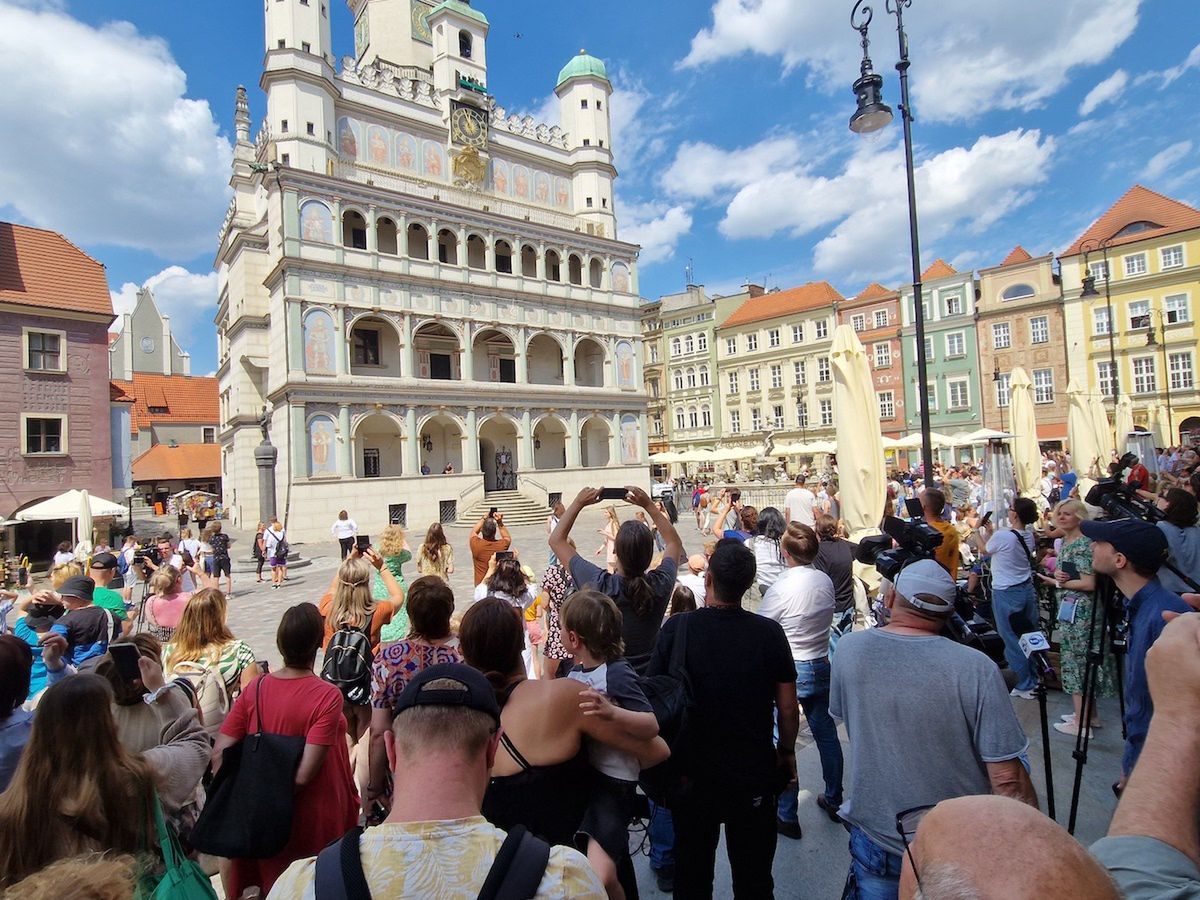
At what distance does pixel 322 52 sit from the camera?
29.0 meters

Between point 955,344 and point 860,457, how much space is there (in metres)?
43.4

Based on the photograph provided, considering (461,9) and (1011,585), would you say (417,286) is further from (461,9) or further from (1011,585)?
(1011,585)

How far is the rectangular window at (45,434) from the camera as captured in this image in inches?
778

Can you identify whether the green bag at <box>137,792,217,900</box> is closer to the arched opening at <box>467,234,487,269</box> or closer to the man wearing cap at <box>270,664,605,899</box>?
the man wearing cap at <box>270,664,605,899</box>

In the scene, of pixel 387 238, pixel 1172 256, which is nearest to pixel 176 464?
pixel 387 238

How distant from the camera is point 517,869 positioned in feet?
4.14

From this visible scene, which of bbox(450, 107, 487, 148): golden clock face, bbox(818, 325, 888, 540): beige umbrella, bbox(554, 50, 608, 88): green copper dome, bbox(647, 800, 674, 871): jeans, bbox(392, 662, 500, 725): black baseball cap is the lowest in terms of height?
bbox(647, 800, 674, 871): jeans

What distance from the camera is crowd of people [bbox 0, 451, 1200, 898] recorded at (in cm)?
128

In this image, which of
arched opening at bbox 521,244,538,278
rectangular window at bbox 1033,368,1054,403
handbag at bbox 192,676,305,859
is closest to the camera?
handbag at bbox 192,676,305,859

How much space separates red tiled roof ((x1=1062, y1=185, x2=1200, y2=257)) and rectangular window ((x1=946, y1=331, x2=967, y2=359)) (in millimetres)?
7387

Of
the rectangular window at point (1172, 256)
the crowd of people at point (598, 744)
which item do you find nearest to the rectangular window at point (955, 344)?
the rectangular window at point (1172, 256)

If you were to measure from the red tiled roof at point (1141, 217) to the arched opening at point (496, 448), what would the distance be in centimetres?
3668

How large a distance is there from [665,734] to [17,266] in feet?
89.0

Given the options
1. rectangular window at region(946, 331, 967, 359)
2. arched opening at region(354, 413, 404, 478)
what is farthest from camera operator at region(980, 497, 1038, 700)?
rectangular window at region(946, 331, 967, 359)
